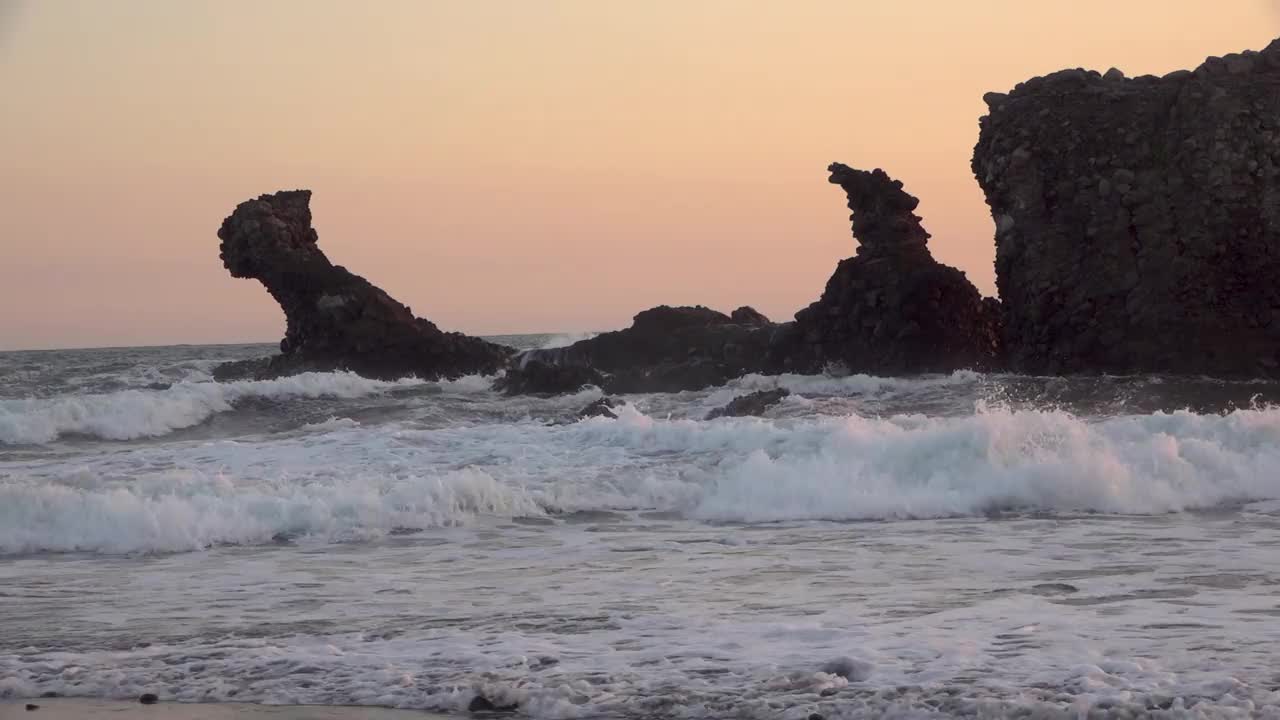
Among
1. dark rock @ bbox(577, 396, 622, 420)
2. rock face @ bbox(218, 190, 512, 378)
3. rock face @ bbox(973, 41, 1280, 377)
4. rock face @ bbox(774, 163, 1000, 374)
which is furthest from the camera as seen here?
rock face @ bbox(218, 190, 512, 378)

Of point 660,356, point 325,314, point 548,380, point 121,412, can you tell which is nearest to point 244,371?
point 325,314

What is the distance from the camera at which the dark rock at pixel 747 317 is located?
34.8 metres

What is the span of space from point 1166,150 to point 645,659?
2005 centimetres

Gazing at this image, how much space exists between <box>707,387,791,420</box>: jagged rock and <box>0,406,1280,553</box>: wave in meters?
4.30

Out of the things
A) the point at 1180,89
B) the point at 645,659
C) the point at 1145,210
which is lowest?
the point at 645,659

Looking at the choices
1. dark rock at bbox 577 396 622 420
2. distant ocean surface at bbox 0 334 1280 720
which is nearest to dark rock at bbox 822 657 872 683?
distant ocean surface at bbox 0 334 1280 720

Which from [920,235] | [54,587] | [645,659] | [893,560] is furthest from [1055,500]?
[920,235]

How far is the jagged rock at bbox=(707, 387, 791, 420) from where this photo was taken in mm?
Result: 20766

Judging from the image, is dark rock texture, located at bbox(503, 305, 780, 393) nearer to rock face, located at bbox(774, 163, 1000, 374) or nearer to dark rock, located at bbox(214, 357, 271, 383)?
rock face, located at bbox(774, 163, 1000, 374)

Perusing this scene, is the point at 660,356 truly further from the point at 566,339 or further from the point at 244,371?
the point at 566,339

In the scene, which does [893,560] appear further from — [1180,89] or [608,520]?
[1180,89]

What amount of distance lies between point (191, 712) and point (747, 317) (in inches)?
1153

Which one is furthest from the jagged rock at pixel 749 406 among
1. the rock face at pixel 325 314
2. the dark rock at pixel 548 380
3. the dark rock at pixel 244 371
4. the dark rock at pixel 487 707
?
the dark rock at pixel 244 371

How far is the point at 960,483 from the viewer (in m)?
13.2
